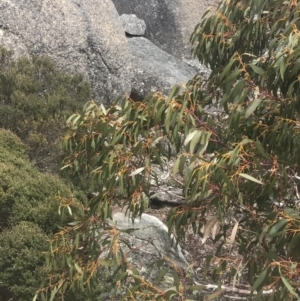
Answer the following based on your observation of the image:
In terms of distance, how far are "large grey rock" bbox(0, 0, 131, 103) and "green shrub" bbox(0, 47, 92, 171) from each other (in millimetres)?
528

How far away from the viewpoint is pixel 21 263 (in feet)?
14.8

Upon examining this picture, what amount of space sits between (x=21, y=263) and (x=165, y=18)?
10.6m

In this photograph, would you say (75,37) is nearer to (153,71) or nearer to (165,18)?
(153,71)

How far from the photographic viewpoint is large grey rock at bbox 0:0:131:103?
336 inches

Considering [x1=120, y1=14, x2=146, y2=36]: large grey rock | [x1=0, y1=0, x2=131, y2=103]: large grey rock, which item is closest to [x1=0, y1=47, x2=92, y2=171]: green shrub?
[x1=0, y1=0, x2=131, y2=103]: large grey rock

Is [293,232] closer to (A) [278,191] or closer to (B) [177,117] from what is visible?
(A) [278,191]

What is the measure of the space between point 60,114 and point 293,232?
17.6ft

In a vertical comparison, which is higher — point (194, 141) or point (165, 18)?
point (194, 141)

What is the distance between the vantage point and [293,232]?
7.89 ft

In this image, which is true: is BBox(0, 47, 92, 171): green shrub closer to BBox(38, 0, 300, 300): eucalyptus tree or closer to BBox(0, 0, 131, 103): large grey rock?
BBox(0, 0, 131, 103): large grey rock

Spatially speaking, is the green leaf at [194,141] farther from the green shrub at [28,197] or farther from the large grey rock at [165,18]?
the large grey rock at [165,18]

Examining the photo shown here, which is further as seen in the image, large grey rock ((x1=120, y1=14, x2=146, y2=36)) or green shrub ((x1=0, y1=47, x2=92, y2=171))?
large grey rock ((x1=120, y1=14, x2=146, y2=36))

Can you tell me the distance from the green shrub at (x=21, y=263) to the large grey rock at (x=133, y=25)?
9.10 meters

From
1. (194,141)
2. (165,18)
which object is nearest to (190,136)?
(194,141)
